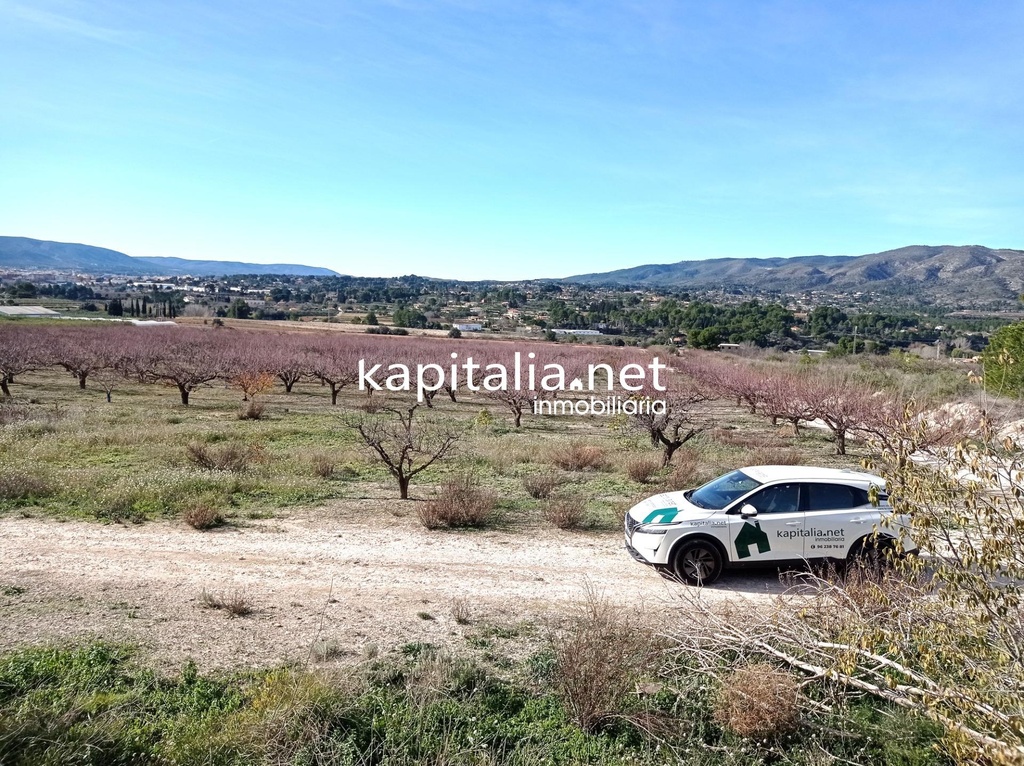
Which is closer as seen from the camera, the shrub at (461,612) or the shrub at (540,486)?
the shrub at (461,612)

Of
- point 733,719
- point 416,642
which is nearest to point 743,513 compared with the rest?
point 733,719

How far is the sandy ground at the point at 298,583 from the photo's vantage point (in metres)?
7.31

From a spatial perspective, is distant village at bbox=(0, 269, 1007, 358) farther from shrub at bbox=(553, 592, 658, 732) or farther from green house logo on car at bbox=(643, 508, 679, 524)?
shrub at bbox=(553, 592, 658, 732)

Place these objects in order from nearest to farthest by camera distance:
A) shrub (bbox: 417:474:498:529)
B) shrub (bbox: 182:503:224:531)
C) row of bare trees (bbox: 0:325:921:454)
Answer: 1. shrub (bbox: 182:503:224:531)
2. shrub (bbox: 417:474:498:529)
3. row of bare trees (bbox: 0:325:921:454)

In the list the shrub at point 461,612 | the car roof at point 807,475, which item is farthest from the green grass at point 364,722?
the car roof at point 807,475

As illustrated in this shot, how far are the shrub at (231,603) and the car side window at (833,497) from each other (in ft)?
25.2

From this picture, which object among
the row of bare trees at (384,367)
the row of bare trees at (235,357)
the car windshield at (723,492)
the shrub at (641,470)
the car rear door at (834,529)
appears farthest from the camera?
the row of bare trees at (235,357)

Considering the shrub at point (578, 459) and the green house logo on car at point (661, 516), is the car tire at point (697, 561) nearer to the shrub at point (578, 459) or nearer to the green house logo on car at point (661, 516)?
the green house logo on car at point (661, 516)

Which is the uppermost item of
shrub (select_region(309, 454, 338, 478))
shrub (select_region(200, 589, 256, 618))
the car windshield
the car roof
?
the car roof

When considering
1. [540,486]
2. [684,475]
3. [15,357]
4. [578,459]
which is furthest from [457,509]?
[15,357]

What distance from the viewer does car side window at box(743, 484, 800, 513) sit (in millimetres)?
9000

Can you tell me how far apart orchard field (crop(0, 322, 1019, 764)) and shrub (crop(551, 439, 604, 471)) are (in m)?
0.17

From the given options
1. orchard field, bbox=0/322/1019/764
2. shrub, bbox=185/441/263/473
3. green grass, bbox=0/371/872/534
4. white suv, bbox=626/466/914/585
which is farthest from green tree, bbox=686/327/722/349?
white suv, bbox=626/466/914/585

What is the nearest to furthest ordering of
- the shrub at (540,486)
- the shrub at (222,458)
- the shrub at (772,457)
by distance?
the shrub at (540,486), the shrub at (222,458), the shrub at (772,457)
